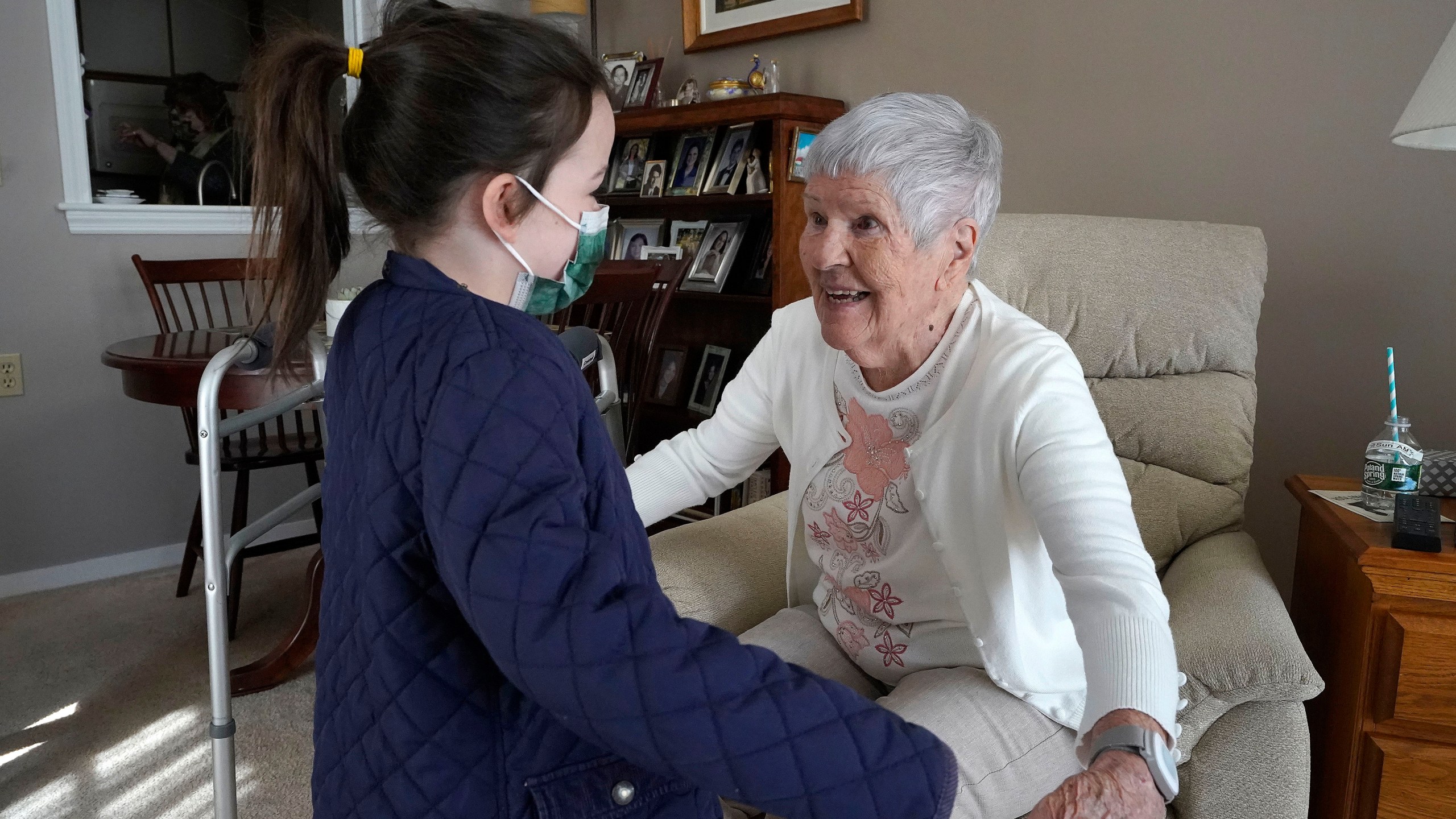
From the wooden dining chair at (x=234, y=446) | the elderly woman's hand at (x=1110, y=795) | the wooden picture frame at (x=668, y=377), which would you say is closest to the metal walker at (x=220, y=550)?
the elderly woman's hand at (x=1110, y=795)

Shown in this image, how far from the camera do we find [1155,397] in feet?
5.57

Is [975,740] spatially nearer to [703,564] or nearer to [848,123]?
[703,564]

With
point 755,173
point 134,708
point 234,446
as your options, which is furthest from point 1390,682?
point 234,446

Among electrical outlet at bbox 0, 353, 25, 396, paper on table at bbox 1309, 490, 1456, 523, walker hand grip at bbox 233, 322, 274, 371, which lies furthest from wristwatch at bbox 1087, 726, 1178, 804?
electrical outlet at bbox 0, 353, 25, 396

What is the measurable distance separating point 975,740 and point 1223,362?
3.07ft

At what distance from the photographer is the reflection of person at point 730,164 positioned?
3012mm

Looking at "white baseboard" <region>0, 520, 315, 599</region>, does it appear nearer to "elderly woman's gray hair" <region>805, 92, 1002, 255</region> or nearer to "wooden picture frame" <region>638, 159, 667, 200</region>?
"wooden picture frame" <region>638, 159, 667, 200</region>

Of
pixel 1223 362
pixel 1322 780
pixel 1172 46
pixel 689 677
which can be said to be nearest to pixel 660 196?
pixel 1172 46

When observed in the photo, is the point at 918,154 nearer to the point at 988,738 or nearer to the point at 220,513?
the point at 988,738

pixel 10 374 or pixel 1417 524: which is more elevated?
pixel 1417 524

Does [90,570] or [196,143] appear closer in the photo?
[90,570]

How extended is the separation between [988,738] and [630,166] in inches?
103

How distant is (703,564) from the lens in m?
1.48

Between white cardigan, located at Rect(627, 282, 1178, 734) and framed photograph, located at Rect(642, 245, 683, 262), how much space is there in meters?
1.85
